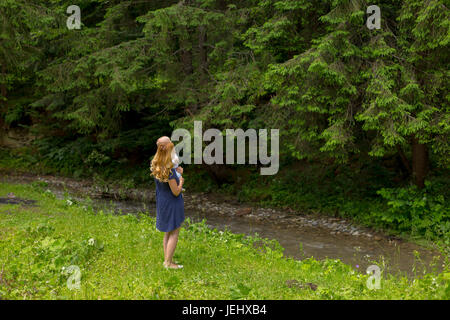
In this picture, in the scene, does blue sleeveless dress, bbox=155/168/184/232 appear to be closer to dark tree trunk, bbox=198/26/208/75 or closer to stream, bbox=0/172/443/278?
stream, bbox=0/172/443/278

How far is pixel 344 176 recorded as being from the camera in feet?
45.2

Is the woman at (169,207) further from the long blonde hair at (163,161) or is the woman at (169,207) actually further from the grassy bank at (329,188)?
the grassy bank at (329,188)

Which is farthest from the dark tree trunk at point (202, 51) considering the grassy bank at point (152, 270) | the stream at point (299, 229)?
the grassy bank at point (152, 270)

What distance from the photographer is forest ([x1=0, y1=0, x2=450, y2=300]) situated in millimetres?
9602

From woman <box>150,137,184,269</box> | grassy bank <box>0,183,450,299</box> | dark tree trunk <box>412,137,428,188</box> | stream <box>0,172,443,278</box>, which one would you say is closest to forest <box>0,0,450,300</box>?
dark tree trunk <box>412,137,428,188</box>

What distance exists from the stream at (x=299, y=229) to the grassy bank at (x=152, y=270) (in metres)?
1.43

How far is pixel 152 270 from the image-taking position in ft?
18.2

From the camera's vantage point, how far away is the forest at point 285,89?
9602mm

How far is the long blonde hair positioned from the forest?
5023 millimetres

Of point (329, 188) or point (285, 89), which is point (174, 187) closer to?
point (285, 89)
